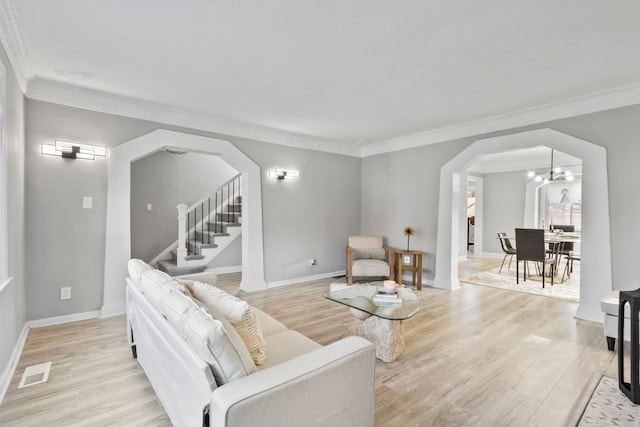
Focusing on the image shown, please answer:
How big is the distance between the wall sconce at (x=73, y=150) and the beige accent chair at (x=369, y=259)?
3.73 m

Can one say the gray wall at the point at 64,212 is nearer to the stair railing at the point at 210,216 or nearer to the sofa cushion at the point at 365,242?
the stair railing at the point at 210,216

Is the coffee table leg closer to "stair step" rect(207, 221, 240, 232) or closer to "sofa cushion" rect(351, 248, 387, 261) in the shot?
"sofa cushion" rect(351, 248, 387, 261)

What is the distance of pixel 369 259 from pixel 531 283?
294 centimetres

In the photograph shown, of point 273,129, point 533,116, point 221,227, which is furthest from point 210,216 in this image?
point 533,116

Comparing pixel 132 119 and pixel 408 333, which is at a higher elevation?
pixel 132 119

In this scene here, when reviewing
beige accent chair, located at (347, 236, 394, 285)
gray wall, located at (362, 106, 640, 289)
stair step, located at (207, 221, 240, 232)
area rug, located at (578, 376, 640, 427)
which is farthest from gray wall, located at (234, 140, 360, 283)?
area rug, located at (578, 376, 640, 427)

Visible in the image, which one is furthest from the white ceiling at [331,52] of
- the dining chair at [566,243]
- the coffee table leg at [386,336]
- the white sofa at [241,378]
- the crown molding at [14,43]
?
the dining chair at [566,243]

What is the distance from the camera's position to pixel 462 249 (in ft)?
28.5

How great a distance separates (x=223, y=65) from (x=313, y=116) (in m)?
1.70

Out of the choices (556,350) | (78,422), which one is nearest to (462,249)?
(556,350)

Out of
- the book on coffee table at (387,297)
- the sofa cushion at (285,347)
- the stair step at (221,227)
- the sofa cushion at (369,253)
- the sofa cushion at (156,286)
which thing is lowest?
the sofa cushion at (285,347)

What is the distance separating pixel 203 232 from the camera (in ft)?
21.6

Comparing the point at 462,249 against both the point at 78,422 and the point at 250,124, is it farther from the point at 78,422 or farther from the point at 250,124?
the point at 78,422

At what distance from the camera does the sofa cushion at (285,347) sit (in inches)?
69.8
